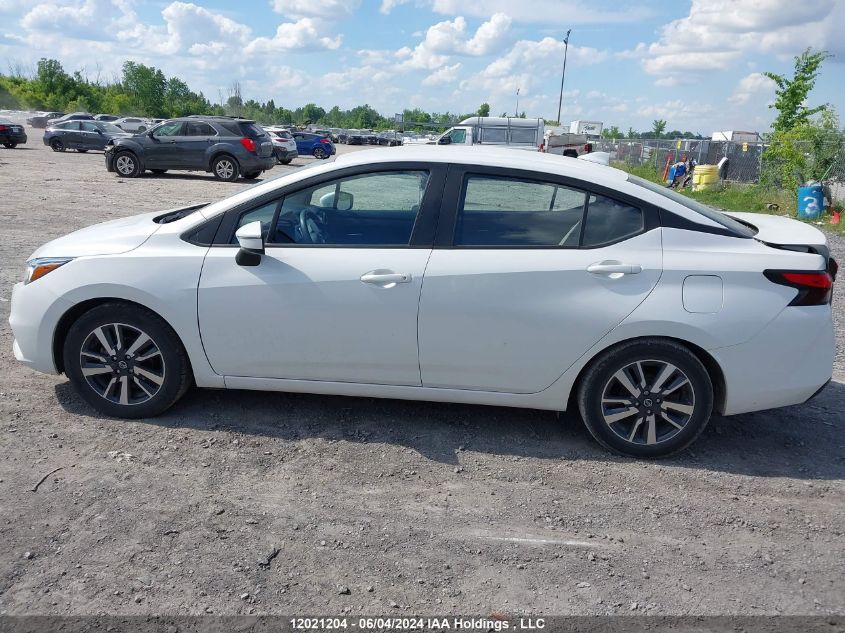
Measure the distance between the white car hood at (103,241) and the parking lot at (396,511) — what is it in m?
0.98

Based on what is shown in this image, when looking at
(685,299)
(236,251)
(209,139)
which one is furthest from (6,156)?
(685,299)

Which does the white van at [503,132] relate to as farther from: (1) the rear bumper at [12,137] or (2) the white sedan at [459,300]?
(2) the white sedan at [459,300]

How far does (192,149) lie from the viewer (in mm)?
20453

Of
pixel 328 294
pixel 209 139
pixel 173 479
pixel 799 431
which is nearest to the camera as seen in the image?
pixel 173 479

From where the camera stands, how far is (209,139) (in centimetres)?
2044

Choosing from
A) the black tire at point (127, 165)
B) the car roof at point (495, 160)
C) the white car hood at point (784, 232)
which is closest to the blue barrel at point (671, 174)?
the black tire at point (127, 165)

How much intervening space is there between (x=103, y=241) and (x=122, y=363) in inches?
30.0

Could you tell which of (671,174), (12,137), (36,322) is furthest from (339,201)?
(12,137)

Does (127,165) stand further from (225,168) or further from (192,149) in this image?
(225,168)

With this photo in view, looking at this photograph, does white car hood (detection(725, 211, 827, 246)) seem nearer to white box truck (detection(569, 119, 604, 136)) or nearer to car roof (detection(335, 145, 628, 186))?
car roof (detection(335, 145, 628, 186))

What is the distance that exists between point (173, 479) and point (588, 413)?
229 centimetres

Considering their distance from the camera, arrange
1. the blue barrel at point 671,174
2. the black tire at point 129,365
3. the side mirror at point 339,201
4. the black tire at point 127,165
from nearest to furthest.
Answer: the black tire at point 129,365
the side mirror at point 339,201
the black tire at point 127,165
the blue barrel at point 671,174

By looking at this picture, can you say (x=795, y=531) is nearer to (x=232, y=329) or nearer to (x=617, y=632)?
(x=617, y=632)

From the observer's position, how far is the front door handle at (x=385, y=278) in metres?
3.93
